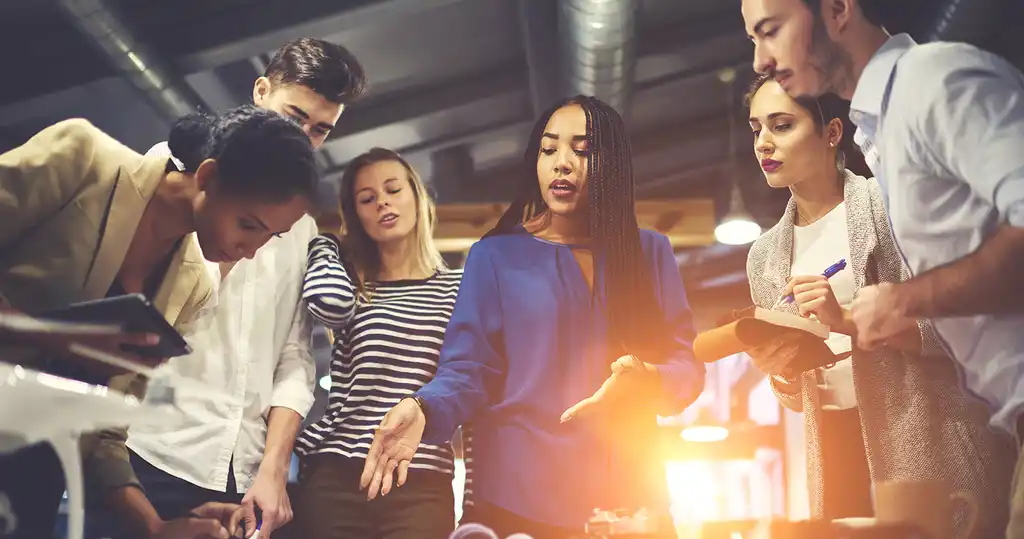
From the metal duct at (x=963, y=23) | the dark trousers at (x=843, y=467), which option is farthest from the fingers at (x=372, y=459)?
the metal duct at (x=963, y=23)

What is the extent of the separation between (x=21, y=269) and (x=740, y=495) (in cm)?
384

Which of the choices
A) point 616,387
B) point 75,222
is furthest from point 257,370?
point 616,387

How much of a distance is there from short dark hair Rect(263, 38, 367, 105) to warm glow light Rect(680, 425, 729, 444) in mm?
3426

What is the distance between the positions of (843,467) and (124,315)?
4.09ft

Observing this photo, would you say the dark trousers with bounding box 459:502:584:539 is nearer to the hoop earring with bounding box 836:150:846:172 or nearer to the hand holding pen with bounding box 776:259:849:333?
the hand holding pen with bounding box 776:259:849:333

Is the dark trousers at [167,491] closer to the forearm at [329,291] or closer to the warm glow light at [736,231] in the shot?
the forearm at [329,291]

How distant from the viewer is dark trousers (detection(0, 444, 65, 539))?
1527 mm

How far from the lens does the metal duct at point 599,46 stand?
2479 millimetres

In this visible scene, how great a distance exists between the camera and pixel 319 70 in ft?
6.11

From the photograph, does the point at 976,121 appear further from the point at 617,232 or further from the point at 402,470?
Answer: the point at 402,470

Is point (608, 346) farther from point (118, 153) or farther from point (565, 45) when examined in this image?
point (565, 45)

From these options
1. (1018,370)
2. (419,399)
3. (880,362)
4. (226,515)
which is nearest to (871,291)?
(880,362)

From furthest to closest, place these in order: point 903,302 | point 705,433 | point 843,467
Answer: point 705,433 < point 843,467 < point 903,302

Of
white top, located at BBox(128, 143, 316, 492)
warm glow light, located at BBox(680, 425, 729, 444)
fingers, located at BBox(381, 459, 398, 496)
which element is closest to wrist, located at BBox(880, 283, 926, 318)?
fingers, located at BBox(381, 459, 398, 496)
